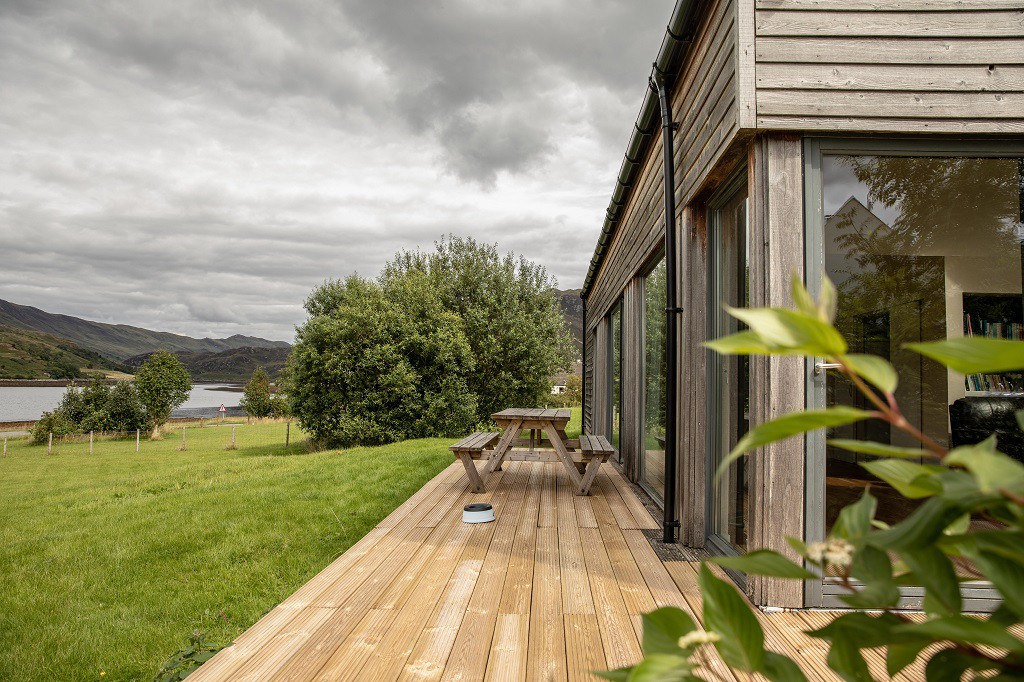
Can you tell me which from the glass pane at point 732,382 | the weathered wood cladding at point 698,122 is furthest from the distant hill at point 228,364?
the glass pane at point 732,382

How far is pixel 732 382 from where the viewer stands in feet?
10.5

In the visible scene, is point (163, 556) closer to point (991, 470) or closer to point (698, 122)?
point (698, 122)

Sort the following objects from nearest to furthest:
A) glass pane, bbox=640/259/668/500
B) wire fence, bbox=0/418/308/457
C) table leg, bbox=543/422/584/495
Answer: glass pane, bbox=640/259/668/500, table leg, bbox=543/422/584/495, wire fence, bbox=0/418/308/457

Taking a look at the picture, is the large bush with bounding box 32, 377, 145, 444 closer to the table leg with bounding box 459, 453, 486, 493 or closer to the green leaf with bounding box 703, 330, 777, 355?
the table leg with bounding box 459, 453, 486, 493

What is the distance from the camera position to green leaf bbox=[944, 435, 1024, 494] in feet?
1.00

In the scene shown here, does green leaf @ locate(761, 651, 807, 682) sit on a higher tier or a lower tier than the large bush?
higher

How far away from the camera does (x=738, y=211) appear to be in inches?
124

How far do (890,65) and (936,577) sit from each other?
299cm

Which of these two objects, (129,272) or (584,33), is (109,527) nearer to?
(584,33)

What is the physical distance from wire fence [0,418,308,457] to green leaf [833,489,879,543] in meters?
18.8

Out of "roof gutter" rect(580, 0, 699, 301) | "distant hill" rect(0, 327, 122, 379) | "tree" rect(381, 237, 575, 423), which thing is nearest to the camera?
"roof gutter" rect(580, 0, 699, 301)

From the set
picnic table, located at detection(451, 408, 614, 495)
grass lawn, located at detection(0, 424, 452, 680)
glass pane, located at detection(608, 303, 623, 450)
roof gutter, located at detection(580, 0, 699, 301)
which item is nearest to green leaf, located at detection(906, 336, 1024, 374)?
grass lawn, located at detection(0, 424, 452, 680)

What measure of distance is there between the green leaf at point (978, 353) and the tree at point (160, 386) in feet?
107

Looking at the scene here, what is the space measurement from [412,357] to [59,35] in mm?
12992
